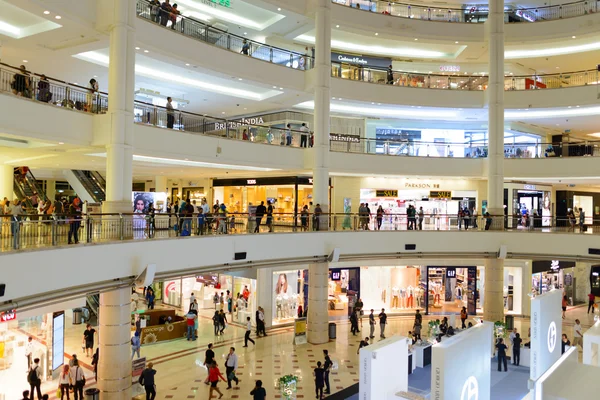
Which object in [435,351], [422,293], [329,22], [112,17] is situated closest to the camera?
[435,351]

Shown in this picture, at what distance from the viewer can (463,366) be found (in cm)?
873

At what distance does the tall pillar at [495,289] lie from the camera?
21422mm

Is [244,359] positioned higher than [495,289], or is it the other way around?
[495,289]

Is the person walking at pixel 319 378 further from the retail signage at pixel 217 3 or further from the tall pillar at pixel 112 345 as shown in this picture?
the retail signage at pixel 217 3

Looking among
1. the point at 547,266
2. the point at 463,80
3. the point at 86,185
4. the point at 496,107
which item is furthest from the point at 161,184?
the point at 547,266

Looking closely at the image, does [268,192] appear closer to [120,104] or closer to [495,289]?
[495,289]

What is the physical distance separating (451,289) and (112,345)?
61.2 feet

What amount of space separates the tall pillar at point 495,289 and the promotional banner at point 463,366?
12.5 meters

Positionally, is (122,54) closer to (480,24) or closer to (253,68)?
(253,68)

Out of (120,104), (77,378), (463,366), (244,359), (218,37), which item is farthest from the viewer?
(218,37)

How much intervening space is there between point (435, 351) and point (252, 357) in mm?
10220

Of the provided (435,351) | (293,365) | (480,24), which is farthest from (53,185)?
(435,351)

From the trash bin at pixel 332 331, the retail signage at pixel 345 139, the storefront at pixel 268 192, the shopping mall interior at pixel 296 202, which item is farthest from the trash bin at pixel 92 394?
the retail signage at pixel 345 139

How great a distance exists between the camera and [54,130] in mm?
12125
